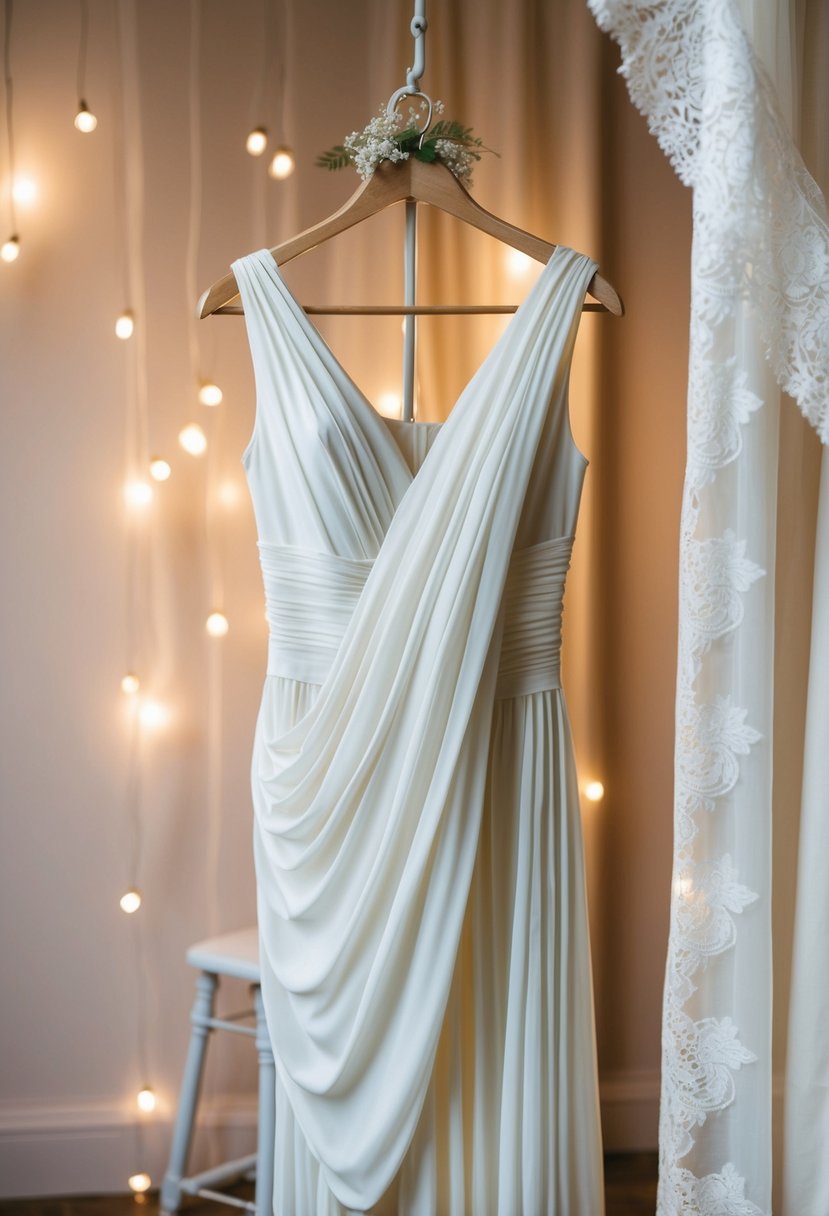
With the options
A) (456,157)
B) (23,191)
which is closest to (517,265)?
(456,157)

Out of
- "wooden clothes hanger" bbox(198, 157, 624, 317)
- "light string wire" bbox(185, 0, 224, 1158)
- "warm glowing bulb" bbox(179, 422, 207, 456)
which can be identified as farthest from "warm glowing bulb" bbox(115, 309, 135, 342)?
"wooden clothes hanger" bbox(198, 157, 624, 317)

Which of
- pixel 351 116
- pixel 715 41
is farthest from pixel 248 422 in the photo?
pixel 715 41

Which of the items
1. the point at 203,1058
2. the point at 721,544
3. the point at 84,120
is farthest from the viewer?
the point at 84,120

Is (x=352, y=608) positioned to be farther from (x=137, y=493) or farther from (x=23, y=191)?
(x=23, y=191)

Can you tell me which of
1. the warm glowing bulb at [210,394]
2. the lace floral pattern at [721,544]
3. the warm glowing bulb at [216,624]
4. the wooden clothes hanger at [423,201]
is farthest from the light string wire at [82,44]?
the lace floral pattern at [721,544]

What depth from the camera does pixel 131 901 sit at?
221cm

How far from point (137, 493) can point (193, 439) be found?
0.54 ft

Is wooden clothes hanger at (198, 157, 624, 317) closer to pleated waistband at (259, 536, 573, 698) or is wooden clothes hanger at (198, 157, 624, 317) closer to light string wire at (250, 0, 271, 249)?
pleated waistband at (259, 536, 573, 698)

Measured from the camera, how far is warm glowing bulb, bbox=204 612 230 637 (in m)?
2.24

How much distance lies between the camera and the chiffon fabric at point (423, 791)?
136 cm

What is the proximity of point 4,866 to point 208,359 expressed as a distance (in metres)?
1.15

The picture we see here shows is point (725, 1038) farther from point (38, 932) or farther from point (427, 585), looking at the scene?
point (38, 932)

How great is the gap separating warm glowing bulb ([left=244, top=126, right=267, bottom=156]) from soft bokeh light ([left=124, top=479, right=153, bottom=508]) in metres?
0.73

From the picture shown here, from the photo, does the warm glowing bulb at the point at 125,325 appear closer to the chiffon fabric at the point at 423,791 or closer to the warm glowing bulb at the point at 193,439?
the warm glowing bulb at the point at 193,439
